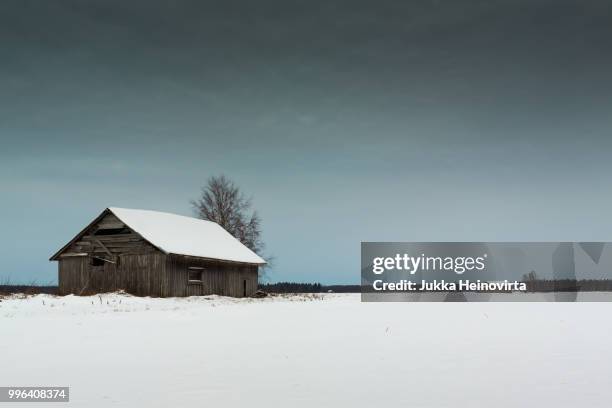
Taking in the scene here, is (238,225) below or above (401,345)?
above

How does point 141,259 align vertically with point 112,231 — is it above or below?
below

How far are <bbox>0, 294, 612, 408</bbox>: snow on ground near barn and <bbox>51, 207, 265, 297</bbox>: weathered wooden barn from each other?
67.4 ft

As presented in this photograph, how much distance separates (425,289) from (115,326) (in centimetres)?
2756

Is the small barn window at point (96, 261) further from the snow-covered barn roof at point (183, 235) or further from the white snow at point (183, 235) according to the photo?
the white snow at point (183, 235)

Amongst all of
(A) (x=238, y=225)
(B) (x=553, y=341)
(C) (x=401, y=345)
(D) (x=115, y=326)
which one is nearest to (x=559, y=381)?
(C) (x=401, y=345)

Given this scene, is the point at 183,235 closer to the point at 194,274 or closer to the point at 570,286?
the point at 194,274

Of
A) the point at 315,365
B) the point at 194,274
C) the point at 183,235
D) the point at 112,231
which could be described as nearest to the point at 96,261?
the point at 112,231

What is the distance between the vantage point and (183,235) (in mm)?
40562

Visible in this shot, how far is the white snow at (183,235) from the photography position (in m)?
36.8

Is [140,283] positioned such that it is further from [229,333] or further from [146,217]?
[229,333]

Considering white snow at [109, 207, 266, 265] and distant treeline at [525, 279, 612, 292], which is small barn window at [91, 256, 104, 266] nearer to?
white snow at [109, 207, 266, 265]

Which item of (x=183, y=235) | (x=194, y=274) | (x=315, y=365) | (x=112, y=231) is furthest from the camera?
(x=183, y=235)

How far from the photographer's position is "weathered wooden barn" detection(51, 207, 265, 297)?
35906mm

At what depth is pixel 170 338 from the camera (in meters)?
12.7
